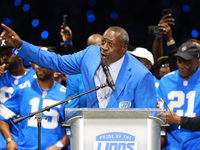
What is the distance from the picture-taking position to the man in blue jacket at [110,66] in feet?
11.8

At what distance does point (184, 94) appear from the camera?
14.9 ft

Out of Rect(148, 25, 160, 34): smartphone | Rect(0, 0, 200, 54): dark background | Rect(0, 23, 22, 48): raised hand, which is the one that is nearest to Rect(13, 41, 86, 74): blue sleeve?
Rect(0, 23, 22, 48): raised hand

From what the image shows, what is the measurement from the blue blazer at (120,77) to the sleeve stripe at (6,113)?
1.30m

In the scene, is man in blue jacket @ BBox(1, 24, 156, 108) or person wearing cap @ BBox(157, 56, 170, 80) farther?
person wearing cap @ BBox(157, 56, 170, 80)

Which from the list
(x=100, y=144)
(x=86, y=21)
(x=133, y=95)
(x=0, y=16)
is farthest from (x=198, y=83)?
(x=0, y=16)

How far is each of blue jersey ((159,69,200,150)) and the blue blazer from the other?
903 millimetres

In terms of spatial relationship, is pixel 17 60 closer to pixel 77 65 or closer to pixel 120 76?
pixel 77 65

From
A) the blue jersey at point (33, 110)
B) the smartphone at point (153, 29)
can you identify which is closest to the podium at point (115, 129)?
the blue jersey at point (33, 110)

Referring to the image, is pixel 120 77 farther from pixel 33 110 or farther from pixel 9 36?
pixel 33 110

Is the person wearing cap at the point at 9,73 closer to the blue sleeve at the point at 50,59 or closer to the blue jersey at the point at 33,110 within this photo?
the blue jersey at the point at 33,110

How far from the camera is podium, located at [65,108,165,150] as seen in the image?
2783 millimetres

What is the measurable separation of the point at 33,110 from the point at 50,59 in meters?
1.14

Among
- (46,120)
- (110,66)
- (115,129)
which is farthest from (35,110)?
(115,129)

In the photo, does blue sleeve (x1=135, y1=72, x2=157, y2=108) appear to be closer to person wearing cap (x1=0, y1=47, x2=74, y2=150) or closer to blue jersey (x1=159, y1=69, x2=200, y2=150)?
blue jersey (x1=159, y1=69, x2=200, y2=150)
